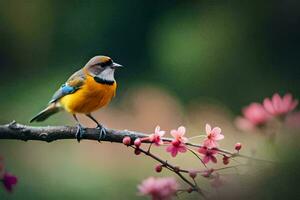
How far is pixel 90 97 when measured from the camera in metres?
3.64

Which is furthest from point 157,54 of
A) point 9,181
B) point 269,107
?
point 9,181

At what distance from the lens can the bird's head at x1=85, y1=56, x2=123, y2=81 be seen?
369 centimetres

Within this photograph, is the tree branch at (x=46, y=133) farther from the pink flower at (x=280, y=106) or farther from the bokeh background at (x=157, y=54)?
Answer: the bokeh background at (x=157, y=54)

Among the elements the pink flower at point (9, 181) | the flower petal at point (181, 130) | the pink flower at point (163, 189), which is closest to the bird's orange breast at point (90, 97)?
the flower petal at point (181, 130)

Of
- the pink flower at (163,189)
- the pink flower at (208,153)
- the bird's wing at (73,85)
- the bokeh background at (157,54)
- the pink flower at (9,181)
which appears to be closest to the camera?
the pink flower at (163,189)

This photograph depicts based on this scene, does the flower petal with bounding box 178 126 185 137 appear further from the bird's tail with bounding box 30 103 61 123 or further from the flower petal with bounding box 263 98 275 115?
the bird's tail with bounding box 30 103 61 123

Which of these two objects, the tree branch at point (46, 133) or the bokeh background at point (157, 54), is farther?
the bokeh background at point (157, 54)

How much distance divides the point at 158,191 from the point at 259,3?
1403 centimetres

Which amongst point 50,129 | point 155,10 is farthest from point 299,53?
point 50,129

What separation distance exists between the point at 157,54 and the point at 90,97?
10.7 m

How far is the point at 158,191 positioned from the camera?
1862mm

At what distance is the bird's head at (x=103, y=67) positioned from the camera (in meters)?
3.69

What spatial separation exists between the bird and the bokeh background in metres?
4.23

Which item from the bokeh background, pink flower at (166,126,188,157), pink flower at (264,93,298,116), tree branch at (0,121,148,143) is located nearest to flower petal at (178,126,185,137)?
pink flower at (166,126,188,157)
